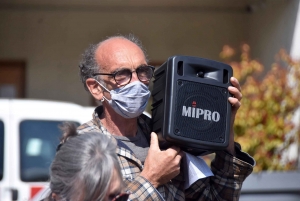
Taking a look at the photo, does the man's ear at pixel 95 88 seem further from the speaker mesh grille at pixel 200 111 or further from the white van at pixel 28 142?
the white van at pixel 28 142

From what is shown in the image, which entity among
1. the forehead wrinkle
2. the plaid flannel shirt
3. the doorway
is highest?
the forehead wrinkle

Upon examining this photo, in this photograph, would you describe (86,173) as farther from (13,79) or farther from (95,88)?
(13,79)

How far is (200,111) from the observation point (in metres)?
2.48

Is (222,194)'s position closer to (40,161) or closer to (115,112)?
(115,112)

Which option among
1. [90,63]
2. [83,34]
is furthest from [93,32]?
[90,63]

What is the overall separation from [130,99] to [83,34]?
21.7 ft

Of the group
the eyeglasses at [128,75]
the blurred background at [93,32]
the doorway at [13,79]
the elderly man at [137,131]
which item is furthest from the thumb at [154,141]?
the doorway at [13,79]

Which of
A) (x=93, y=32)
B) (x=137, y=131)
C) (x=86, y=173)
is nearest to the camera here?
(x=86, y=173)

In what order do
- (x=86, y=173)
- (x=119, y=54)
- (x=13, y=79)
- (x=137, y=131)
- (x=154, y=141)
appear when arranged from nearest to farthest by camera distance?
(x=86, y=173)
(x=154, y=141)
(x=119, y=54)
(x=137, y=131)
(x=13, y=79)

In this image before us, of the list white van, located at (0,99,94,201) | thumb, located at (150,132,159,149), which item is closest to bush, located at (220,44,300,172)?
white van, located at (0,99,94,201)

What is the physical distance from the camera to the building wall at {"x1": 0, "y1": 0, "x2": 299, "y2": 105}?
8.91 m

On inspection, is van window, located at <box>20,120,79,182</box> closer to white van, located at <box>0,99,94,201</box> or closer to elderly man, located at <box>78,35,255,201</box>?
white van, located at <box>0,99,94,201</box>

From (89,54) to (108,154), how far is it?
78 cm

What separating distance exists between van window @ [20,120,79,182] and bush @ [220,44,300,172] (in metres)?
1.86
